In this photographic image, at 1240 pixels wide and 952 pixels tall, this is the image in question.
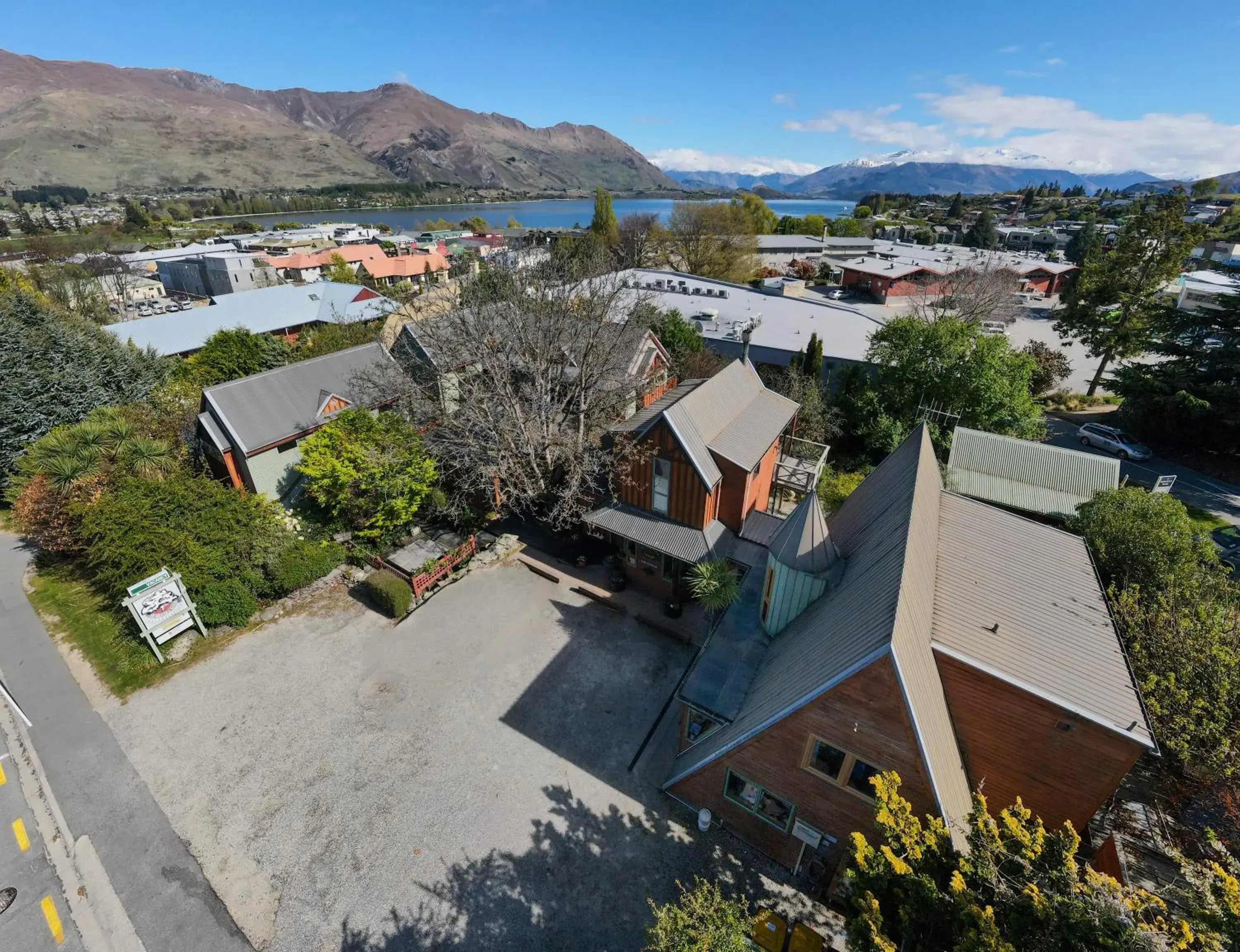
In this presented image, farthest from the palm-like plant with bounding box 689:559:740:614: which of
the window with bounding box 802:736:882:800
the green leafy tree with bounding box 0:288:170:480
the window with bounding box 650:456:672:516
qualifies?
the green leafy tree with bounding box 0:288:170:480

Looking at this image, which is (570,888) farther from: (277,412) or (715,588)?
(277,412)

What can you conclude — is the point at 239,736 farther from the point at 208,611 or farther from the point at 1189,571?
the point at 1189,571

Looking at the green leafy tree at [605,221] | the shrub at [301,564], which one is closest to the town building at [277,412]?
the shrub at [301,564]

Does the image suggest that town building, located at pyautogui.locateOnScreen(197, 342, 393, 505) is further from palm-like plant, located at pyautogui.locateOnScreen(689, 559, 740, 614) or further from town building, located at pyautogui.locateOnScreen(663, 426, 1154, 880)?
town building, located at pyautogui.locateOnScreen(663, 426, 1154, 880)

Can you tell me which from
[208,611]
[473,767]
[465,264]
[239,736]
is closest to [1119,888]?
[473,767]

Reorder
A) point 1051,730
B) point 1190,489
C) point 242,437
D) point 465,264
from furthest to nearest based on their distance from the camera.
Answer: point 465,264 < point 1190,489 < point 242,437 < point 1051,730

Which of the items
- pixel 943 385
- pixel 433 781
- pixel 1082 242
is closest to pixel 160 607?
pixel 433 781
